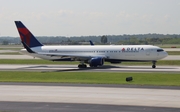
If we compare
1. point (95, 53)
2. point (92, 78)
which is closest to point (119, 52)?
point (95, 53)

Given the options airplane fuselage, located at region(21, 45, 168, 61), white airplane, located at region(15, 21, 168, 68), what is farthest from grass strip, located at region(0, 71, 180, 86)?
airplane fuselage, located at region(21, 45, 168, 61)

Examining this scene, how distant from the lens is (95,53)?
2606 inches

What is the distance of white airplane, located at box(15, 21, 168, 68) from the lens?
2464 inches

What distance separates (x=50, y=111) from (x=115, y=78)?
20795mm

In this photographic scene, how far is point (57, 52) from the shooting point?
69125 mm

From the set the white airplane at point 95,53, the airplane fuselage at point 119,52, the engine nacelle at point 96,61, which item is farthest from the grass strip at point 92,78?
the airplane fuselage at point 119,52

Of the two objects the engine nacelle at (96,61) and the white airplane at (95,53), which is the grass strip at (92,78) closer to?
the white airplane at (95,53)

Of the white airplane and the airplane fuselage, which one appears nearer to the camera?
the airplane fuselage

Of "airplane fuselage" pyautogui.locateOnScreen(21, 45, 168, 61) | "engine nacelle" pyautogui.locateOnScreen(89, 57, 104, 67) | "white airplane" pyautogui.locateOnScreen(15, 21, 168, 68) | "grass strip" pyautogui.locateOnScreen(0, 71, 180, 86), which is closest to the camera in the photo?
"grass strip" pyautogui.locateOnScreen(0, 71, 180, 86)

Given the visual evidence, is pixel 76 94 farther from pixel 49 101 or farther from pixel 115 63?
pixel 115 63

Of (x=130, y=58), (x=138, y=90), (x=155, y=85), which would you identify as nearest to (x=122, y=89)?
(x=138, y=90)

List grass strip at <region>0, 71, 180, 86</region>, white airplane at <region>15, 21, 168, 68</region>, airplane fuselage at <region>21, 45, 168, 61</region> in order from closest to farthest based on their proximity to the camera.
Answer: grass strip at <region>0, 71, 180, 86</region> < airplane fuselage at <region>21, 45, 168, 61</region> < white airplane at <region>15, 21, 168, 68</region>

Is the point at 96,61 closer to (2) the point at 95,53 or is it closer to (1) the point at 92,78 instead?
(2) the point at 95,53

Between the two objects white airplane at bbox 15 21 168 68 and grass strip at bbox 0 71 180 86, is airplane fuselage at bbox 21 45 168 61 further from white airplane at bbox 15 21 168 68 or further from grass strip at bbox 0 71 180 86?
grass strip at bbox 0 71 180 86
